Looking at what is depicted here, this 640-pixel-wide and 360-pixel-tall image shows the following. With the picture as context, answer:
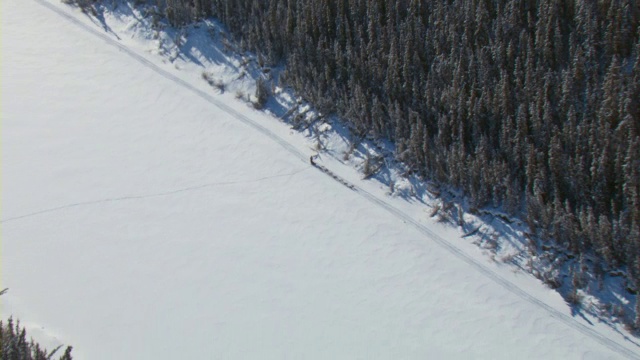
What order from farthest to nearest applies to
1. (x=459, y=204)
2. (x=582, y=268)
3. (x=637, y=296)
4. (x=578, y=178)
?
(x=459, y=204) < (x=578, y=178) < (x=582, y=268) < (x=637, y=296)

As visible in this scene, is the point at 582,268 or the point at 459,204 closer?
the point at 582,268

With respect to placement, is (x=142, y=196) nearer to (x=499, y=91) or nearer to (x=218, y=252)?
(x=218, y=252)

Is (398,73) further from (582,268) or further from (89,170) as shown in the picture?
(89,170)

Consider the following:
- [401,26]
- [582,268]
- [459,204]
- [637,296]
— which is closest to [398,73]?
[401,26]

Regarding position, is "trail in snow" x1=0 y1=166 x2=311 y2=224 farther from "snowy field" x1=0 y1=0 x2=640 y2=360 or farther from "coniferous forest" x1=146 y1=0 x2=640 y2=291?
"coniferous forest" x1=146 y1=0 x2=640 y2=291

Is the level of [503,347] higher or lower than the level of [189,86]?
lower
